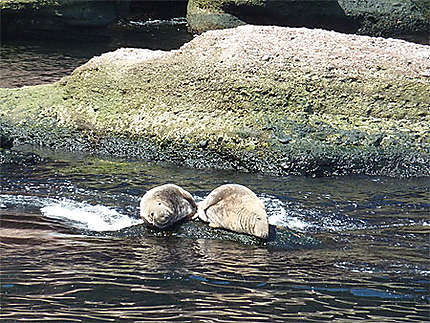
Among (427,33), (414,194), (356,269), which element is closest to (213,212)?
(356,269)

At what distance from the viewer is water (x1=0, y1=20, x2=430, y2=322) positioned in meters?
4.97

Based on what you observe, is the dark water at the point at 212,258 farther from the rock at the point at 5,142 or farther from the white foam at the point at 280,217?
the rock at the point at 5,142

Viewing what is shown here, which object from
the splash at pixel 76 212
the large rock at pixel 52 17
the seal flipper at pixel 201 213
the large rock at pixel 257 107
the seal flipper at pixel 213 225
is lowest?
the splash at pixel 76 212

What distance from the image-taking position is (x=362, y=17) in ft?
55.0

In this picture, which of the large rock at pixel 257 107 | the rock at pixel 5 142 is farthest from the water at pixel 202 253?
the rock at pixel 5 142

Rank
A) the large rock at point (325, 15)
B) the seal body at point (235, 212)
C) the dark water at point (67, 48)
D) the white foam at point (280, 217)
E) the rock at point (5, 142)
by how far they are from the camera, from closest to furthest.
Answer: the seal body at point (235, 212)
the white foam at point (280, 217)
the rock at point (5, 142)
the dark water at point (67, 48)
the large rock at point (325, 15)

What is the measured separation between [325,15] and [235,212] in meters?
11.1

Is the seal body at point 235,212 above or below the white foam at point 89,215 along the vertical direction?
above

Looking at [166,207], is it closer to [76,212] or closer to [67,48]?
[76,212]

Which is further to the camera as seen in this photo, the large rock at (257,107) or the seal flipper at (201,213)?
the large rock at (257,107)

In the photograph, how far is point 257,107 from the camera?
8.76 m

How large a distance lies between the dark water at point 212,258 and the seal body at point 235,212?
0.16m

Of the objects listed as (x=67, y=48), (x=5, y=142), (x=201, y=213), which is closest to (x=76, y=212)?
(x=201, y=213)

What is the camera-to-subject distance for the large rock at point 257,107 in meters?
8.42
